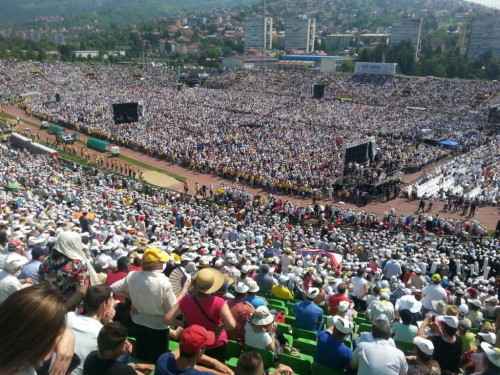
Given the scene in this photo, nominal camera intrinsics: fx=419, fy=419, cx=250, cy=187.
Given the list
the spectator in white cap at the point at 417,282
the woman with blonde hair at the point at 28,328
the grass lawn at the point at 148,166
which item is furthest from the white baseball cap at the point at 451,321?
the grass lawn at the point at 148,166

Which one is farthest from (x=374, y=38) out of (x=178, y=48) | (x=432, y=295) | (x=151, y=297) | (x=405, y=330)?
(x=151, y=297)

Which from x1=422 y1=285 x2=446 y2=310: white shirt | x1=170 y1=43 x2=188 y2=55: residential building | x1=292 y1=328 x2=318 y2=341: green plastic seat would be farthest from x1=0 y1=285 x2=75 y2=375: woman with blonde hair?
x1=170 y1=43 x2=188 y2=55: residential building

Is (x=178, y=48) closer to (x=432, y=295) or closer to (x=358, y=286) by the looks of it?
(x=358, y=286)

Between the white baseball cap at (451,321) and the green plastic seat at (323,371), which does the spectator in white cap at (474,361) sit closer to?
the white baseball cap at (451,321)

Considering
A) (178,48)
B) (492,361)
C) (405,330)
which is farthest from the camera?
(178,48)

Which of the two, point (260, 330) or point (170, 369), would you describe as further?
point (260, 330)
